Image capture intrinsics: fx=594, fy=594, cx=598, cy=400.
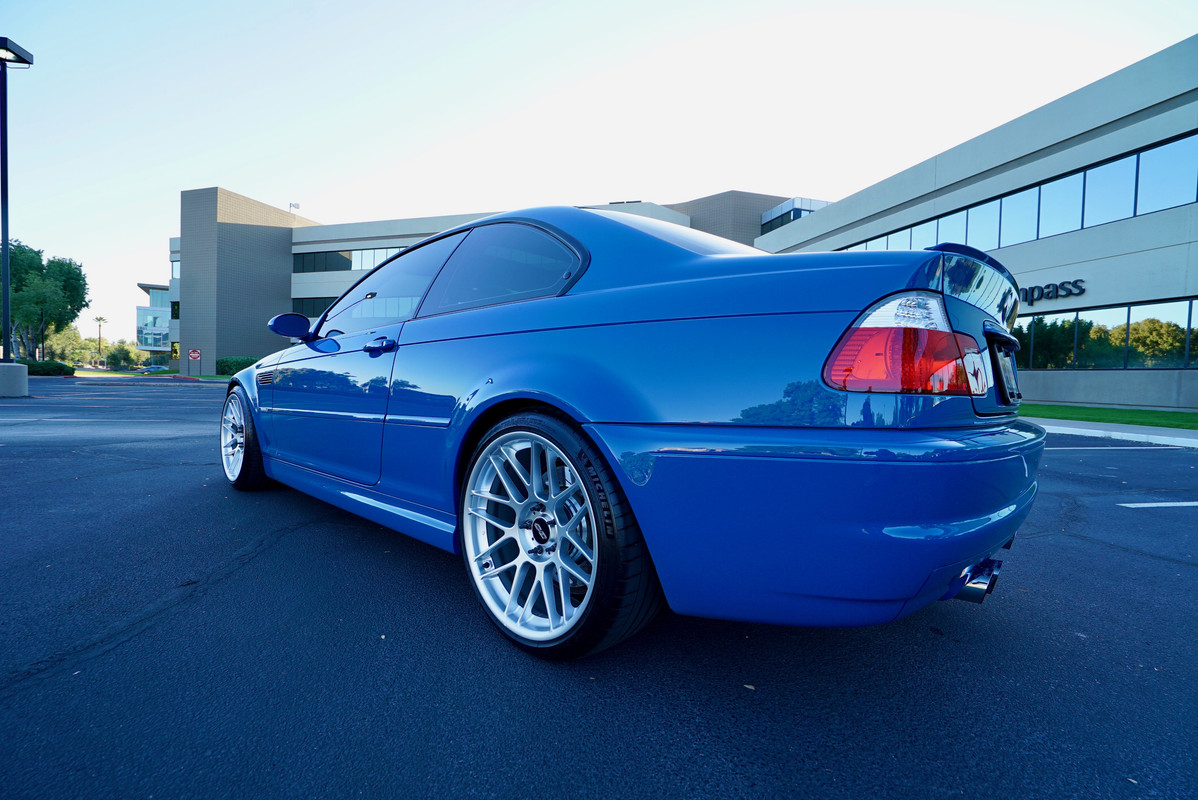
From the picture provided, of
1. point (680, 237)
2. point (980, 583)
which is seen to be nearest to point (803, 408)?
point (980, 583)

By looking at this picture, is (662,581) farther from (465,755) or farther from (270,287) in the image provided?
(270,287)

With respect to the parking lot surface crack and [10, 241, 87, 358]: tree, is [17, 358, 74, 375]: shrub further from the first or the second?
the parking lot surface crack

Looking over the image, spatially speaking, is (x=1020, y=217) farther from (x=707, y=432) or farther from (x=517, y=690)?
(x=517, y=690)

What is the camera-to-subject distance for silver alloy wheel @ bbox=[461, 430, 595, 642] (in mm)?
1861

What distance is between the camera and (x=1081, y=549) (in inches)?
126

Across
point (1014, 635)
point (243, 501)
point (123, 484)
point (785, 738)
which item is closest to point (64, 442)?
point (123, 484)

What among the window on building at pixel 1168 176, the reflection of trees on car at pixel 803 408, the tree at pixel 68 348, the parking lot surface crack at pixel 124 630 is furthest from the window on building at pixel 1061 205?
the tree at pixel 68 348

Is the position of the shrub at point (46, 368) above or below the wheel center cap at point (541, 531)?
below

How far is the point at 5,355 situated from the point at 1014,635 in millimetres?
20362

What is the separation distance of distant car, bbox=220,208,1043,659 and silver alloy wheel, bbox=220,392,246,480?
2.23 meters

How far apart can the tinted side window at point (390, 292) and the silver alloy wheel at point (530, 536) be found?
1.00 m

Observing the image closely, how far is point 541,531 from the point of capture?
1.98 m

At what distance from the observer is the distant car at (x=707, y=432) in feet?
4.58

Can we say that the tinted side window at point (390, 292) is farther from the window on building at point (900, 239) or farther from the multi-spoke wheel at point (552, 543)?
the window on building at point (900, 239)
